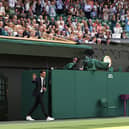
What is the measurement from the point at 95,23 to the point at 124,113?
20.5ft

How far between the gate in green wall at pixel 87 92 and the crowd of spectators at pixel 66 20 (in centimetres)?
264

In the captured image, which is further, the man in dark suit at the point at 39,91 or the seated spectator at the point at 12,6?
the seated spectator at the point at 12,6

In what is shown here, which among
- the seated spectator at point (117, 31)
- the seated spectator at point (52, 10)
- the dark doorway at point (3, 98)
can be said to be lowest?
the dark doorway at point (3, 98)

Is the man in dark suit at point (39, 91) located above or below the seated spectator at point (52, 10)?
below

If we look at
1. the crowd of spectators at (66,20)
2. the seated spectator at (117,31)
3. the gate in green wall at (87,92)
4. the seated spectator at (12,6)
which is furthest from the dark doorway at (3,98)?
the seated spectator at (117,31)

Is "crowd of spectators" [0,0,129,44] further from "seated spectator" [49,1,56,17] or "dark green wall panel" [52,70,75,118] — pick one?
"dark green wall panel" [52,70,75,118]

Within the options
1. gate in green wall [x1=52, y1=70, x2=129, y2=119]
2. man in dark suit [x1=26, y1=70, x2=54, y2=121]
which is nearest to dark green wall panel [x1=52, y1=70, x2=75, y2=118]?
gate in green wall [x1=52, y1=70, x2=129, y2=119]

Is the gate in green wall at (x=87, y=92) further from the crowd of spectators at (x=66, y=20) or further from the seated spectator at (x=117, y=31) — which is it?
the seated spectator at (x=117, y=31)

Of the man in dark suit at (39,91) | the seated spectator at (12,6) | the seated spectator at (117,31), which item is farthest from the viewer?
the seated spectator at (117,31)

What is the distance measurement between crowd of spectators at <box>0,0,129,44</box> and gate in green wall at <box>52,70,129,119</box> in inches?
104

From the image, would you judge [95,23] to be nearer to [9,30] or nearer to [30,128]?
[9,30]

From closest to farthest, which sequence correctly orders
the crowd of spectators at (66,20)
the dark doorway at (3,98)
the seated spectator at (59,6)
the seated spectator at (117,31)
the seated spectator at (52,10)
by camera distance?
the dark doorway at (3,98) → the crowd of spectators at (66,20) → the seated spectator at (52,10) → the seated spectator at (117,31) → the seated spectator at (59,6)

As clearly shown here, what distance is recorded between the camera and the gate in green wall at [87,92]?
50.9 feet

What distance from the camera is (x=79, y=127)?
1194 centimetres
